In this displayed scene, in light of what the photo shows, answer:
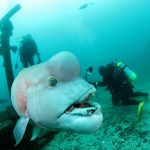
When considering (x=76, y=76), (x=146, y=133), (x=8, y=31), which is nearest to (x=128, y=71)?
(x=146, y=133)

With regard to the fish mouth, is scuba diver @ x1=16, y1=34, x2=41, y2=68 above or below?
above

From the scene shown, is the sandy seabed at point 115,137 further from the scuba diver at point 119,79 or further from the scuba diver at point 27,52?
the scuba diver at point 27,52

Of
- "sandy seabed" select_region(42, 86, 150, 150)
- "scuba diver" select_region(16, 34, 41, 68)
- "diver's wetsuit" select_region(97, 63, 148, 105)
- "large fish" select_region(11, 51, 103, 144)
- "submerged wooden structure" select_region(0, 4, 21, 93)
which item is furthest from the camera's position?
"scuba diver" select_region(16, 34, 41, 68)

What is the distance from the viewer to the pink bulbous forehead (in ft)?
9.04

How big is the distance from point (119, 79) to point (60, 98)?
660cm

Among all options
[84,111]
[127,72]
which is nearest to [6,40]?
[127,72]

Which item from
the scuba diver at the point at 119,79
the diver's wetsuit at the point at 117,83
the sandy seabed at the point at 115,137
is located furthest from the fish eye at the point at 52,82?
the diver's wetsuit at the point at 117,83

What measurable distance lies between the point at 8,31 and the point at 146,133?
642cm

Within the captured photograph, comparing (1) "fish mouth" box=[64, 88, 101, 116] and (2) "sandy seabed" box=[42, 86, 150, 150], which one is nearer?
(1) "fish mouth" box=[64, 88, 101, 116]

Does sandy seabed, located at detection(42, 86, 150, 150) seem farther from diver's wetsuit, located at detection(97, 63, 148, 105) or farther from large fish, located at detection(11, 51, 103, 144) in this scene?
large fish, located at detection(11, 51, 103, 144)

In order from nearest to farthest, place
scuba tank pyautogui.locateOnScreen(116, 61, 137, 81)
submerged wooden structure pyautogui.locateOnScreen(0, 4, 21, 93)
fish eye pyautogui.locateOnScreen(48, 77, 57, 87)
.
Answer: fish eye pyautogui.locateOnScreen(48, 77, 57, 87), scuba tank pyautogui.locateOnScreen(116, 61, 137, 81), submerged wooden structure pyautogui.locateOnScreen(0, 4, 21, 93)

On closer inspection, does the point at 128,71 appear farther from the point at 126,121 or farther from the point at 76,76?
the point at 76,76

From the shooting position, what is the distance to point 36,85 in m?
2.87

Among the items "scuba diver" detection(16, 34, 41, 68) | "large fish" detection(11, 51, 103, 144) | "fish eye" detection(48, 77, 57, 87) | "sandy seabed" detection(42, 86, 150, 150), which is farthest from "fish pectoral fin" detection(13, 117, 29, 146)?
"scuba diver" detection(16, 34, 41, 68)
